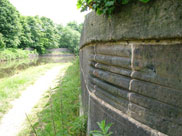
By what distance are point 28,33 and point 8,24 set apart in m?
9.04

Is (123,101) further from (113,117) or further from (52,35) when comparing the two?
(52,35)

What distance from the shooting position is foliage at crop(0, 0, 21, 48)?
30.7 meters

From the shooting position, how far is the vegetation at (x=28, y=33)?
31344 mm

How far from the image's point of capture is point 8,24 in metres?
31.5

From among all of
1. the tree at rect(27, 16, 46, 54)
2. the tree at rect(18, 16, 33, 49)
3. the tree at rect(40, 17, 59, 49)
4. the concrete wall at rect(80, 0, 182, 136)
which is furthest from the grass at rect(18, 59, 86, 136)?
the tree at rect(40, 17, 59, 49)

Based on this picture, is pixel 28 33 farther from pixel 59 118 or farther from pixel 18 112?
pixel 59 118

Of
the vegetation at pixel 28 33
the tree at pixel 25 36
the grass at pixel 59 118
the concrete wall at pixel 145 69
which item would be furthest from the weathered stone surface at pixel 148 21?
the tree at pixel 25 36

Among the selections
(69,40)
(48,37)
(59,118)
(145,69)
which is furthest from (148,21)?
(69,40)

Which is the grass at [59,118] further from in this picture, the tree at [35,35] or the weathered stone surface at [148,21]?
the tree at [35,35]

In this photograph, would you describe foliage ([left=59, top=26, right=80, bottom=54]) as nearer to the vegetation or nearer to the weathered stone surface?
the vegetation

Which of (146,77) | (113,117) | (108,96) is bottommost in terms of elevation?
(113,117)

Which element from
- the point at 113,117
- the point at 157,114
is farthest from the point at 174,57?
the point at 113,117

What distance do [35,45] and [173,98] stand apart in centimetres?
4613

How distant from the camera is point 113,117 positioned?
4.83ft
